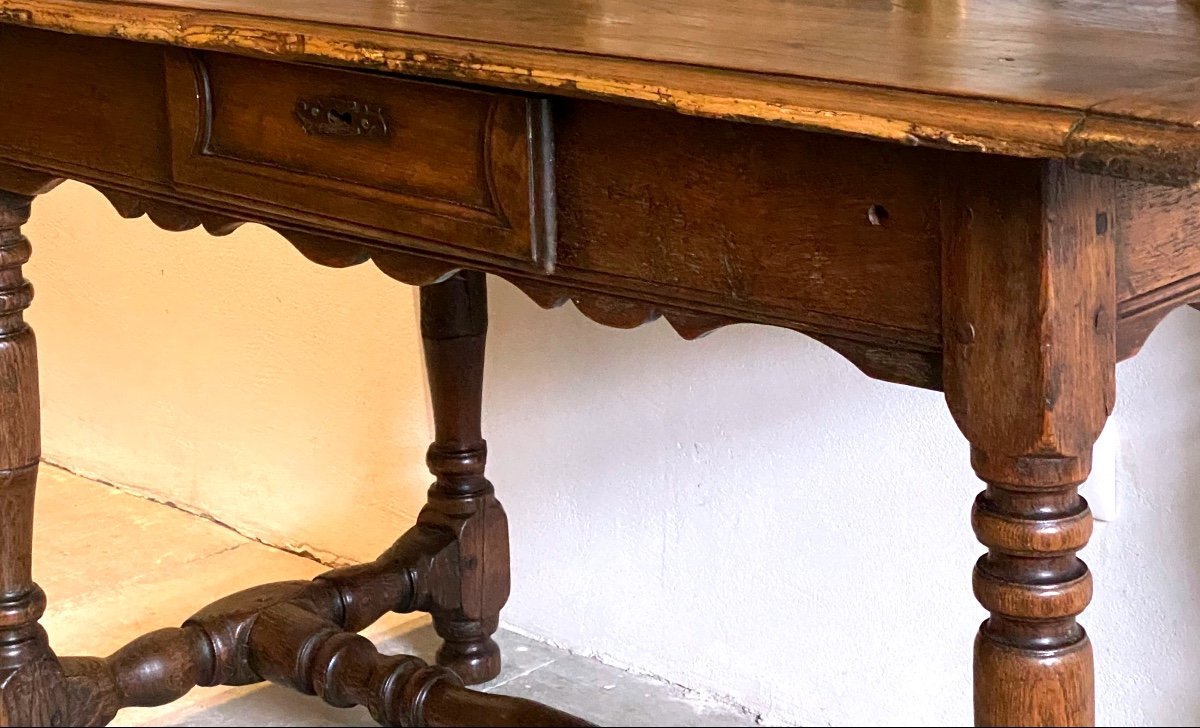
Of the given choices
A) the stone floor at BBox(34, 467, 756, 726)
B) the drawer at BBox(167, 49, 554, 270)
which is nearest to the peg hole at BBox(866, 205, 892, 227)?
→ the drawer at BBox(167, 49, 554, 270)

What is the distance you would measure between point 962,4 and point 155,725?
1184 millimetres

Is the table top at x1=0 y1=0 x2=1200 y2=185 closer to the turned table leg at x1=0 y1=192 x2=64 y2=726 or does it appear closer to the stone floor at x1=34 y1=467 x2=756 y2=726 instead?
the turned table leg at x1=0 y1=192 x2=64 y2=726

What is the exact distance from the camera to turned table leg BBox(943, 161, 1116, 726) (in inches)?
28.5

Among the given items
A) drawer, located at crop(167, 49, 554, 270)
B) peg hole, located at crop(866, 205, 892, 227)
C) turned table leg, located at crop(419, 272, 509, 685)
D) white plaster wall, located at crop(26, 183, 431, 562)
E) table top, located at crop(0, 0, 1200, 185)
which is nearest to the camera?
table top, located at crop(0, 0, 1200, 185)

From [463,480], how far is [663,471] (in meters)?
0.22

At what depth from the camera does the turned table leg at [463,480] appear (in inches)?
64.7

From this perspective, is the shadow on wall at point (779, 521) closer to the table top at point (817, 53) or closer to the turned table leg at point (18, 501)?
the table top at point (817, 53)

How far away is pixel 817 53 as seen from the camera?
2.73 ft

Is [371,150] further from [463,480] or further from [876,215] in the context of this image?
[463,480]

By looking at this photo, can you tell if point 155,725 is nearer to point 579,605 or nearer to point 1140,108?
point 579,605

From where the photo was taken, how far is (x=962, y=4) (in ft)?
3.67

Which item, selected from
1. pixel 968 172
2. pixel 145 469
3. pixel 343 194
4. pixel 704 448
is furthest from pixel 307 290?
pixel 968 172

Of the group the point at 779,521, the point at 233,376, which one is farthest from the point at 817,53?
the point at 233,376

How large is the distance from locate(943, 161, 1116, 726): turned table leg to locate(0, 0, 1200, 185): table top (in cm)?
5
